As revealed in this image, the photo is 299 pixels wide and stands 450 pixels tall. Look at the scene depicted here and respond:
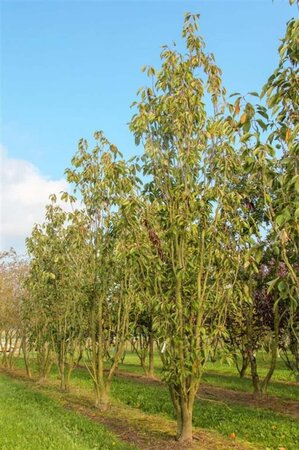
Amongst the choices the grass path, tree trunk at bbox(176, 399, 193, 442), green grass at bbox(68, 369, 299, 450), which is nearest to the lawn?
green grass at bbox(68, 369, 299, 450)

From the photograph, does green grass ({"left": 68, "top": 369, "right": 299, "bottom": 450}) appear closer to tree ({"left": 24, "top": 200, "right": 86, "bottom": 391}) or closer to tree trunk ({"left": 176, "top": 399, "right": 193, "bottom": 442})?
tree trunk ({"left": 176, "top": 399, "right": 193, "bottom": 442})

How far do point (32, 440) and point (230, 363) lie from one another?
3645 millimetres

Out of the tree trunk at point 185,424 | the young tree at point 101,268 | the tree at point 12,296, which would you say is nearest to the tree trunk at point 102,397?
the young tree at point 101,268

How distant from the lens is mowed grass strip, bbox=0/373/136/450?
757 centimetres

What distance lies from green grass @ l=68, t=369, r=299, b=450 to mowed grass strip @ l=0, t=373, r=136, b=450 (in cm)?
239

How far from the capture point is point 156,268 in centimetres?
898

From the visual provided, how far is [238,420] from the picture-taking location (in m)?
10.8

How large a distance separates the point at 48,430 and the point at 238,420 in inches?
179

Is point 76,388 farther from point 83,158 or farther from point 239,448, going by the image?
point 239,448

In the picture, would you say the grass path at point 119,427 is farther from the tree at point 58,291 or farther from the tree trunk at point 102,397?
the tree at point 58,291

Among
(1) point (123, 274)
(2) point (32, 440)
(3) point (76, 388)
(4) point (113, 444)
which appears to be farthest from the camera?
(3) point (76, 388)

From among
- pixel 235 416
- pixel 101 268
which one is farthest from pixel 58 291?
pixel 235 416

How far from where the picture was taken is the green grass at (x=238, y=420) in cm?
927

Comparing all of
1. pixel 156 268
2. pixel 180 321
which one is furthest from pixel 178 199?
pixel 180 321
